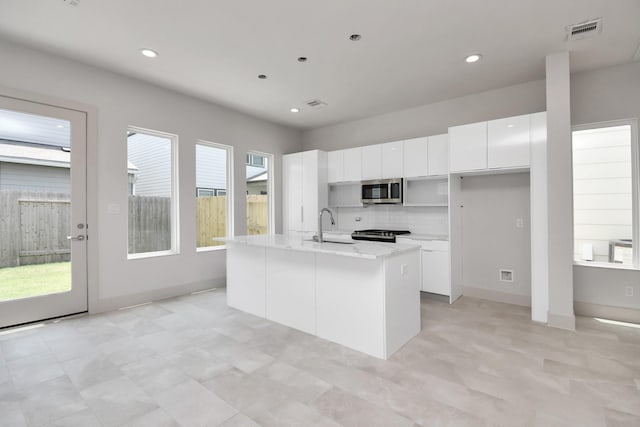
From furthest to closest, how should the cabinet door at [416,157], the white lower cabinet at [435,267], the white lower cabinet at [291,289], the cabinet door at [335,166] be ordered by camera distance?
1. the cabinet door at [335,166]
2. the cabinet door at [416,157]
3. the white lower cabinet at [435,267]
4. the white lower cabinet at [291,289]

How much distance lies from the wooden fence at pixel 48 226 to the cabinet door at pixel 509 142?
175 inches

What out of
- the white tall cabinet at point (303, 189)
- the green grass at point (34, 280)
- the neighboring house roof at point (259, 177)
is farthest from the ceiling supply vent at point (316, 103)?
the green grass at point (34, 280)

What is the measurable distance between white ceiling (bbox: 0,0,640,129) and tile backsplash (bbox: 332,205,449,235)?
1.83m

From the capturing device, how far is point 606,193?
3.69 metres

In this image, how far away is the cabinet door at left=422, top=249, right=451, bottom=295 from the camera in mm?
4141

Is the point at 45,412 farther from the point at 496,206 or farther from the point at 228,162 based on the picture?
the point at 496,206

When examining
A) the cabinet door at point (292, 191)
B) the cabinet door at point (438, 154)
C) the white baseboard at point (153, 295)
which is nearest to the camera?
the white baseboard at point (153, 295)

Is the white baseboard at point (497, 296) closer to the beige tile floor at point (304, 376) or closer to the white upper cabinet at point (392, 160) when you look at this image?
the beige tile floor at point (304, 376)

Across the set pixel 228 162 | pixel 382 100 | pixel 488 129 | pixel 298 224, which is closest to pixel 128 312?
pixel 228 162

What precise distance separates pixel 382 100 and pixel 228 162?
8.90 ft

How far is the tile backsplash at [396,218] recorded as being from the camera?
4.82 meters

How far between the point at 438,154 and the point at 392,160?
0.73 metres

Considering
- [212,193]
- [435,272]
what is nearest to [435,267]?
[435,272]

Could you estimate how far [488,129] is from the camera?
3820 mm
